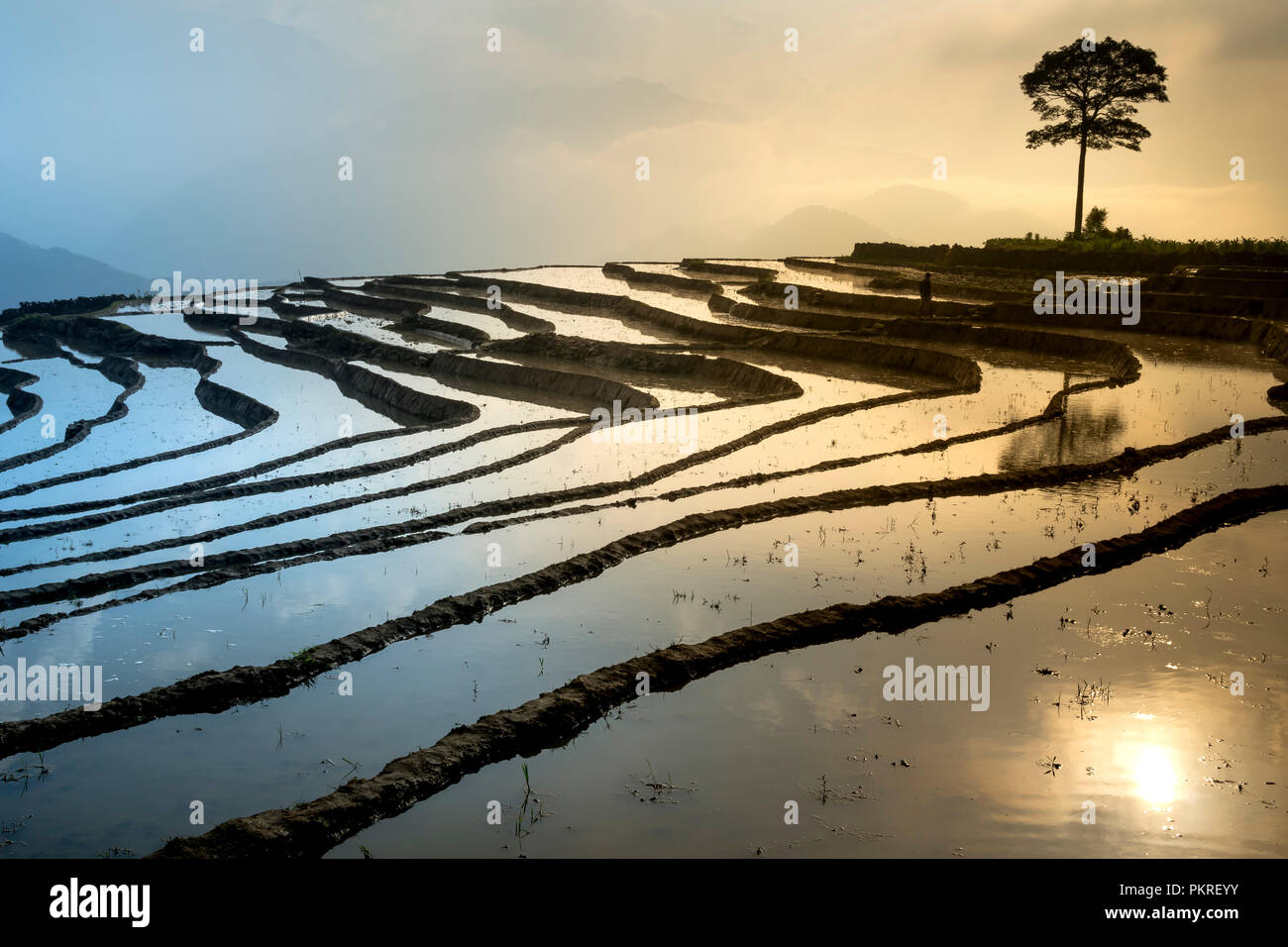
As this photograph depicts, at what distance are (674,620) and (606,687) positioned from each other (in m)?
1.97

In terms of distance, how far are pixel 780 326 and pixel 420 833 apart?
27780mm

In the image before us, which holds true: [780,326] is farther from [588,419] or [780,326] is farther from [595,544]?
[595,544]

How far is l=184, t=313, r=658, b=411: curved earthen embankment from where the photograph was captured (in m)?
25.5

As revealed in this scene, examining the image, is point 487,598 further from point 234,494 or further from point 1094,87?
point 1094,87

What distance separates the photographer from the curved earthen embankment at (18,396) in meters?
27.2

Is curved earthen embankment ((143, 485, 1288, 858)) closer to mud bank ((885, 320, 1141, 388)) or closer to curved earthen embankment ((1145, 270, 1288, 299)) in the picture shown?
mud bank ((885, 320, 1141, 388))

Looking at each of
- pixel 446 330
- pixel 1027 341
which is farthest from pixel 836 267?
pixel 1027 341

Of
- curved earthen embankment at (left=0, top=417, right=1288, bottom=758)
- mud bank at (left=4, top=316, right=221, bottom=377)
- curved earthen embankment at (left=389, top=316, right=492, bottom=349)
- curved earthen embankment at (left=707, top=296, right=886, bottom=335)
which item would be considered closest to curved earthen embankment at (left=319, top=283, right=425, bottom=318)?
curved earthen embankment at (left=389, top=316, right=492, bottom=349)

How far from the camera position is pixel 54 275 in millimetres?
187375

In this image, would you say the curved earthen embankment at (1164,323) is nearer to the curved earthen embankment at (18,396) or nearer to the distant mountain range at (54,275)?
the curved earthen embankment at (18,396)

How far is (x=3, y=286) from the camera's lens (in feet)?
575

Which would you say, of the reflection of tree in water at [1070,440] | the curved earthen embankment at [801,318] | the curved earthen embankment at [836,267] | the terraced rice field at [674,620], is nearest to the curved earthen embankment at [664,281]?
the curved earthen embankment at [801,318]

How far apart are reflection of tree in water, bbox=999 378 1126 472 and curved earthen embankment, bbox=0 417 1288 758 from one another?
522mm
